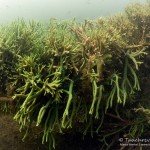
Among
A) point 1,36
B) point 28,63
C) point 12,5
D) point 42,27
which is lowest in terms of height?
point 28,63

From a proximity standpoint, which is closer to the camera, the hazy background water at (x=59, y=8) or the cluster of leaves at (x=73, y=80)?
the cluster of leaves at (x=73, y=80)

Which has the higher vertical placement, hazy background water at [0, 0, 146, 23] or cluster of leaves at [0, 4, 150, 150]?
hazy background water at [0, 0, 146, 23]

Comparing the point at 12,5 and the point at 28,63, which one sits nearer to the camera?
the point at 28,63

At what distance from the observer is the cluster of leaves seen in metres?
3.17

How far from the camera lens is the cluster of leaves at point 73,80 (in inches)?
125

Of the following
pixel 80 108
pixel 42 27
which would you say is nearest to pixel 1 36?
pixel 42 27

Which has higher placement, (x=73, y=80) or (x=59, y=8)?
(x=59, y=8)

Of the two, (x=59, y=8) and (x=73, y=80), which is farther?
(x=59, y=8)

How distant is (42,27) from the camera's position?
457 centimetres

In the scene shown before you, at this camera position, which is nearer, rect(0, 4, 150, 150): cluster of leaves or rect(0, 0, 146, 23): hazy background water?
rect(0, 4, 150, 150): cluster of leaves

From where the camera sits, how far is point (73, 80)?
131 inches

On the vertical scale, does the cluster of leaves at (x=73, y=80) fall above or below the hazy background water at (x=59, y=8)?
below

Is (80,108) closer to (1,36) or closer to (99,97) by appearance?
(99,97)

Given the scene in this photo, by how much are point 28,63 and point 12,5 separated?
2031 cm
